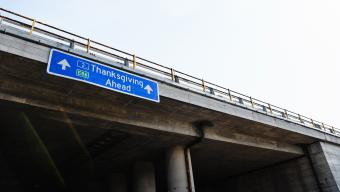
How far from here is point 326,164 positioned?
20.8 m

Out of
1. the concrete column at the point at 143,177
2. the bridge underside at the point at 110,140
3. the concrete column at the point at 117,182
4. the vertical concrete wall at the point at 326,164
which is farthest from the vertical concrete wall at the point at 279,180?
the concrete column at the point at 117,182

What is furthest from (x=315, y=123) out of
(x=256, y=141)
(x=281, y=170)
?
(x=256, y=141)

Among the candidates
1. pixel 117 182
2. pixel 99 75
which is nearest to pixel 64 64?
pixel 99 75

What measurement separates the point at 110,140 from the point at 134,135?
5.12 ft

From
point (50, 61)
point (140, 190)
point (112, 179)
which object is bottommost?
point (140, 190)

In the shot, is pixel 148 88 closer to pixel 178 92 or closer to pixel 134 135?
pixel 178 92

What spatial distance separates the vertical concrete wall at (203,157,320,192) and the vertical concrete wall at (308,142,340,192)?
0.58 m

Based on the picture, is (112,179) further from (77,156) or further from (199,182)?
(199,182)

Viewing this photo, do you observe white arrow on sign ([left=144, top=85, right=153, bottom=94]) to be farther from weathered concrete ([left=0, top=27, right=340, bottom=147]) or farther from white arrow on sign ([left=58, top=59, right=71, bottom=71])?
white arrow on sign ([left=58, top=59, right=71, bottom=71])

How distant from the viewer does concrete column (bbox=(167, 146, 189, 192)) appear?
15.6 metres

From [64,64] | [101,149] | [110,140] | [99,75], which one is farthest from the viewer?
[101,149]

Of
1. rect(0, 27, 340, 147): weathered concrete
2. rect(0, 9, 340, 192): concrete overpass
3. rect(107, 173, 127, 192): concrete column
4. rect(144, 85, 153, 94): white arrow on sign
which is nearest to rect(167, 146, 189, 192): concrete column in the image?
rect(0, 9, 340, 192): concrete overpass

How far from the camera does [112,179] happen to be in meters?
21.7

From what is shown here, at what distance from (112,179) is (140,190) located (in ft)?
11.0
